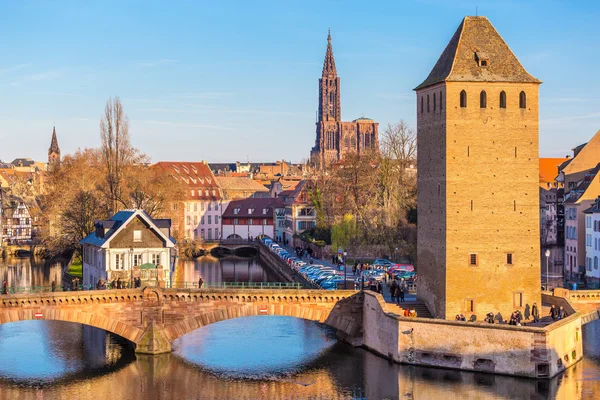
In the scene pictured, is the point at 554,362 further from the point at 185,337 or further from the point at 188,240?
the point at 188,240

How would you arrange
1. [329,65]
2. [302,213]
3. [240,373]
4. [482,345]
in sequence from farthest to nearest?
[329,65], [302,213], [240,373], [482,345]

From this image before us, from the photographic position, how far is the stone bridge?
4412 cm

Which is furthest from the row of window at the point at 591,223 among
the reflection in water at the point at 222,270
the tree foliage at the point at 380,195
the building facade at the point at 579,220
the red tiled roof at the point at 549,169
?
the red tiled roof at the point at 549,169

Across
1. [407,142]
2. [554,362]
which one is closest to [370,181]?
[407,142]

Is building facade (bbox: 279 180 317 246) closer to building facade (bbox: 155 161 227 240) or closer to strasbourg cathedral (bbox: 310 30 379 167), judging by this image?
building facade (bbox: 155 161 227 240)

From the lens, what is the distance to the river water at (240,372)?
Answer: 3897cm

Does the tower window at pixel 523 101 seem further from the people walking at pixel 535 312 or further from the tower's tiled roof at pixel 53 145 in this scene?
the tower's tiled roof at pixel 53 145

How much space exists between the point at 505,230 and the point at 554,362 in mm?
7821

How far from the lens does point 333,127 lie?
7421 inches

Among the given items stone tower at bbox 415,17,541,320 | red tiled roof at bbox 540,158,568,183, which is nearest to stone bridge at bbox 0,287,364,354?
stone tower at bbox 415,17,541,320

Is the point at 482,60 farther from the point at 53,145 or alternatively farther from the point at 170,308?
the point at 53,145

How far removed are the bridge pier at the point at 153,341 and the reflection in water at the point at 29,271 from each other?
1031 inches

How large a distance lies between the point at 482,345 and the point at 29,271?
55.4 meters

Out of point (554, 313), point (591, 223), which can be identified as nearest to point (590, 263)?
point (591, 223)
